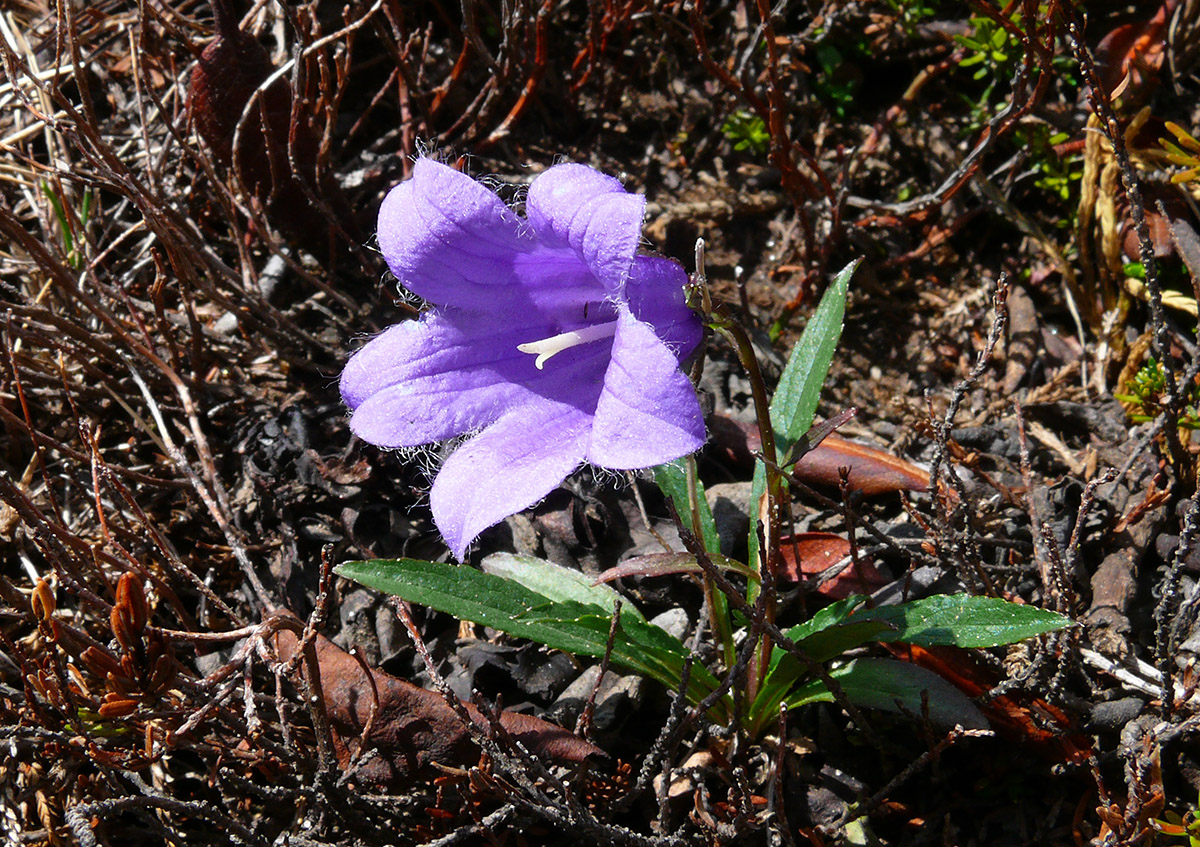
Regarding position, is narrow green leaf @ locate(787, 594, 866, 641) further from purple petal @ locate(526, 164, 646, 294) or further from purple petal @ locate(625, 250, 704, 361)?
purple petal @ locate(526, 164, 646, 294)

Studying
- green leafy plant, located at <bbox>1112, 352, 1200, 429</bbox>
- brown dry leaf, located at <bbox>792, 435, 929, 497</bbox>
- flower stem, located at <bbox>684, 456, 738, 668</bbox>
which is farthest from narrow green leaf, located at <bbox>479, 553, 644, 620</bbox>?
green leafy plant, located at <bbox>1112, 352, 1200, 429</bbox>

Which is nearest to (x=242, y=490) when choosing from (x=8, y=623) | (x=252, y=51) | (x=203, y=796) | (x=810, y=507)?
(x=8, y=623)

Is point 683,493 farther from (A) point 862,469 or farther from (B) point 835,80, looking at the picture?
(B) point 835,80

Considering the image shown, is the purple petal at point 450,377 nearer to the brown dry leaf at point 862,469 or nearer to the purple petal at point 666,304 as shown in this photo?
the purple petal at point 666,304

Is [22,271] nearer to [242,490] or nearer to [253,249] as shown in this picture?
[253,249]

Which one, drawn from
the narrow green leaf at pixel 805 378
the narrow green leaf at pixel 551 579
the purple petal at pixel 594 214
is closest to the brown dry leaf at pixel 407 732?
the narrow green leaf at pixel 551 579

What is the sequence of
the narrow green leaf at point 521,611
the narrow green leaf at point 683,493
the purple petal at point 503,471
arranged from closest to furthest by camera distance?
the purple petal at point 503,471 → the narrow green leaf at point 521,611 → the narrow green leaf at point 683,493

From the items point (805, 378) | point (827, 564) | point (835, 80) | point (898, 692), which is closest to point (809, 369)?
point (805, 378)
